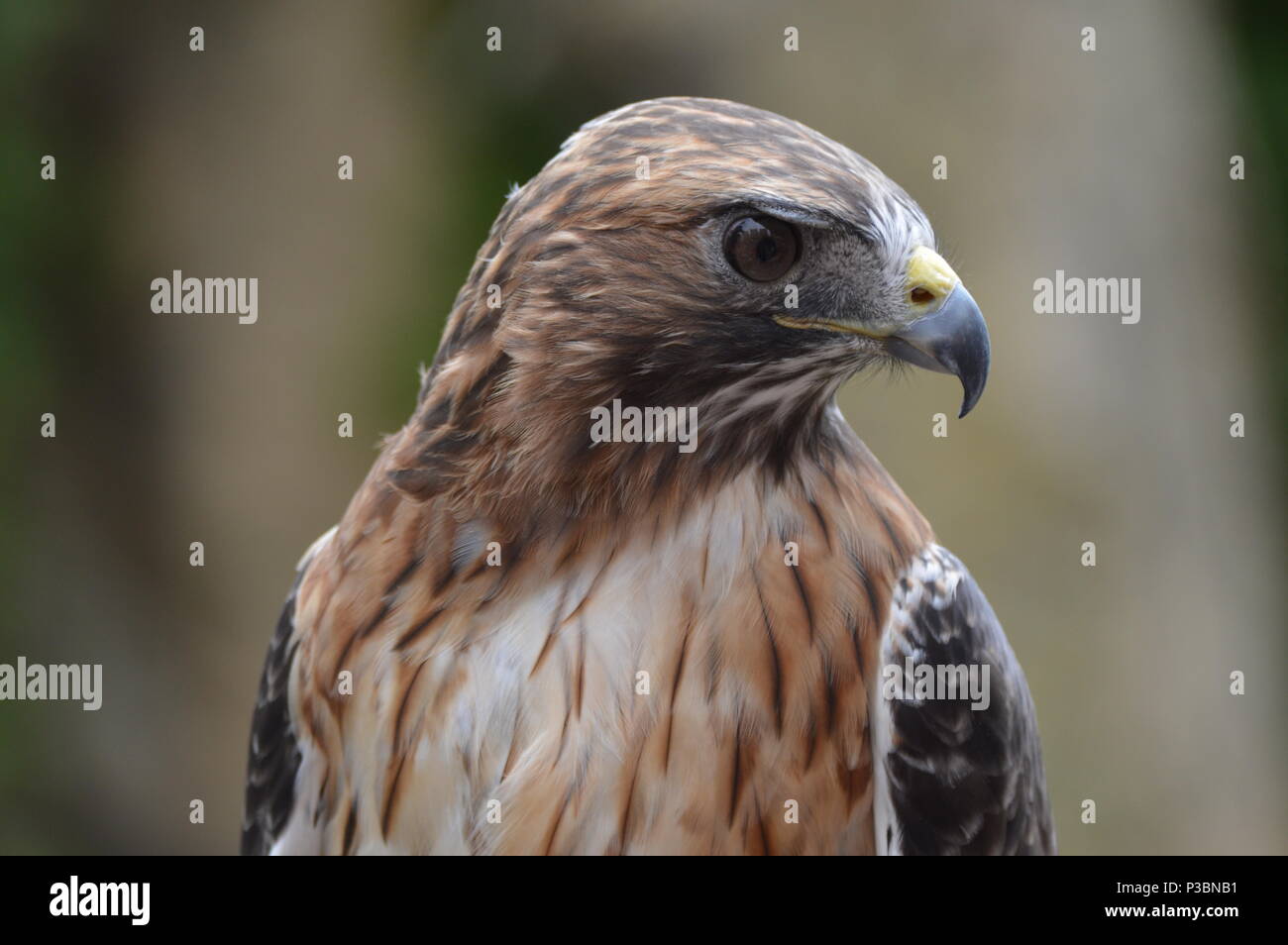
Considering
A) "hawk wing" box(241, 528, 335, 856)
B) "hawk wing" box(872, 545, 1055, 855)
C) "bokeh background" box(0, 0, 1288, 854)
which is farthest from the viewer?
"bokeh background" box(0, 0, 1288, 854)

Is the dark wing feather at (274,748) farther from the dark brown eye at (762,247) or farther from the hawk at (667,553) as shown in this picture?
the dark brown eye at (762,247)

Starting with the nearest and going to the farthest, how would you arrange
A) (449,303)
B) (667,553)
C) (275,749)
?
(667,553), (275,749), (449,303)

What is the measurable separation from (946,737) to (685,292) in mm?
1021

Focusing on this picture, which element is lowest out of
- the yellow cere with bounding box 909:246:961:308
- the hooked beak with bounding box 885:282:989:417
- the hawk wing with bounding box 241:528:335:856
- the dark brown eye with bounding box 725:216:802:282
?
the hawk wing with bounding box 241:528:335:856

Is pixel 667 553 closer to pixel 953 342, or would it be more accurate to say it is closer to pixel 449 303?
pixel 953 342

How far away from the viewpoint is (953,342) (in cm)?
219

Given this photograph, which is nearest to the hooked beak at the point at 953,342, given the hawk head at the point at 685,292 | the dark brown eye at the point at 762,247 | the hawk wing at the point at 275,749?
the hawk head at the point at 685,292

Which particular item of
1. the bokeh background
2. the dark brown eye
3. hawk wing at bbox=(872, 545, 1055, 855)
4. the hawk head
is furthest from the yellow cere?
the bokeh background

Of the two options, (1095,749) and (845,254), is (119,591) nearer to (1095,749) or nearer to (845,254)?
(1095,749)

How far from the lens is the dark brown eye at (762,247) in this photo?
6.94 ft

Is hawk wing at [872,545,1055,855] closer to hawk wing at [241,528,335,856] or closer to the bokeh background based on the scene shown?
hawk wing at [241,528,335,856]

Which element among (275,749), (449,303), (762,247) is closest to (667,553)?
(762,247)

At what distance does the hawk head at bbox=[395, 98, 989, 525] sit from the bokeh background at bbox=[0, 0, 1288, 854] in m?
2.85

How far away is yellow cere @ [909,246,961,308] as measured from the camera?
218 centimetres
